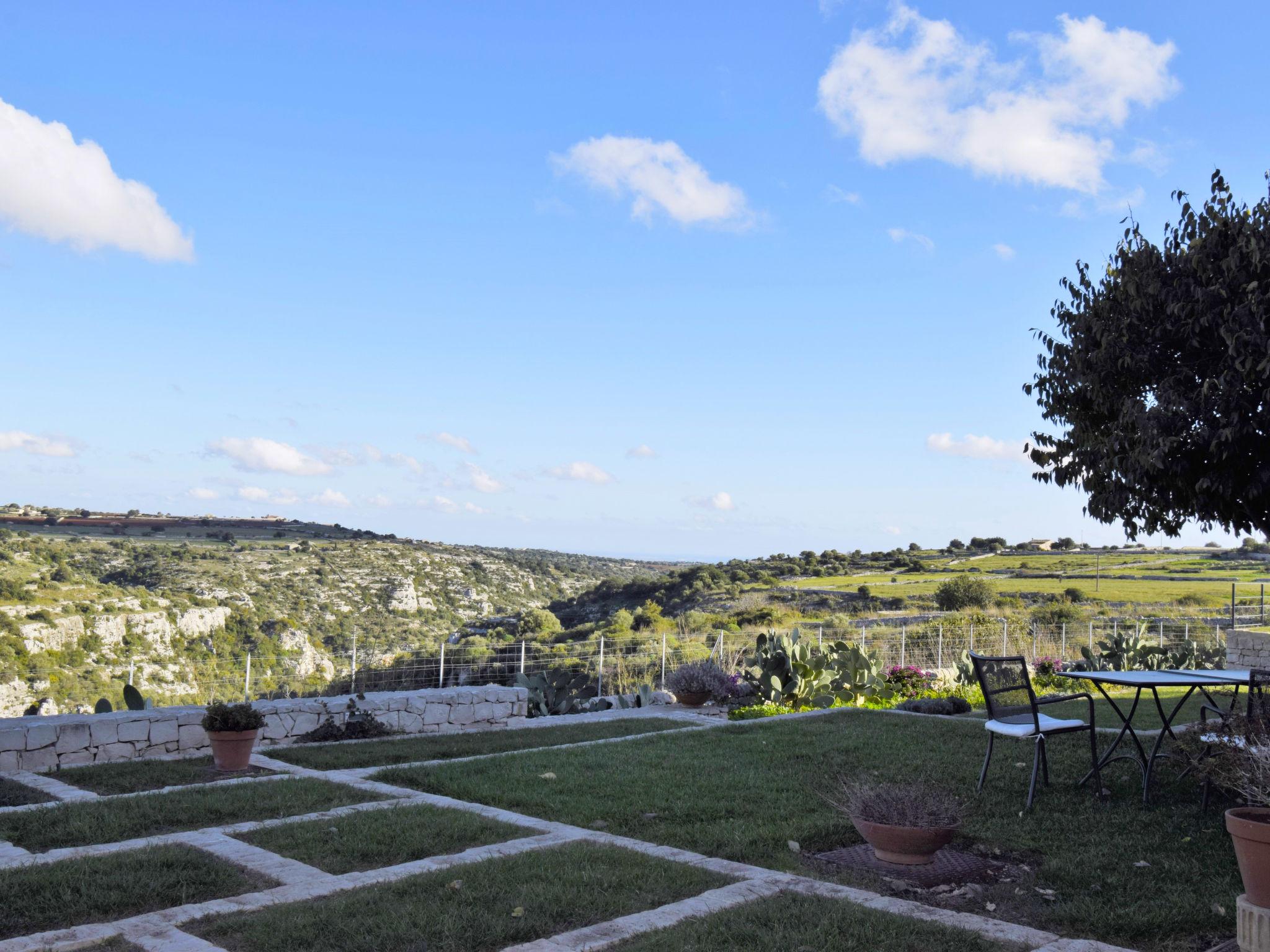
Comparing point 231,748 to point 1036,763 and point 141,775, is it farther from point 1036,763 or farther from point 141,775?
point 1036,763

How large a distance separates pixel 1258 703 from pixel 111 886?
5.90 metres

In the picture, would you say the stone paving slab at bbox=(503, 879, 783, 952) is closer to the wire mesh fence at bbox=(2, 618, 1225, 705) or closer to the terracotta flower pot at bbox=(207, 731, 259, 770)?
the terracotta flower pot at bbox=(207, 731, 259, 770)

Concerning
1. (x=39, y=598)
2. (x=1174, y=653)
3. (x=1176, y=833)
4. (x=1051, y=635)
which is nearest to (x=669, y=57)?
(x=1176, y=833)

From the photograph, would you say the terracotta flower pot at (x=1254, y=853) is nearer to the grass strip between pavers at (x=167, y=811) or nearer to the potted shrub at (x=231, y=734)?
the grass strip between pavers at (x=167, y=811)

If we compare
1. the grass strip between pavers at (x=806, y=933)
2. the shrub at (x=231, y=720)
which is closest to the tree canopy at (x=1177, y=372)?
the grass strip between pavers at (x=806, y=933)

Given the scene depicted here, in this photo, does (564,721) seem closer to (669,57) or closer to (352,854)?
(352,854)

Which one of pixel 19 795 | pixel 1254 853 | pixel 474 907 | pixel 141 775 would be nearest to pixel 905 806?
pixel 1254 853

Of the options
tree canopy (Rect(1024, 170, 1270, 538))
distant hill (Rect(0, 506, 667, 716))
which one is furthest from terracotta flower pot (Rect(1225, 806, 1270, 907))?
distant hill (Rect(0, 506, 667, 716))

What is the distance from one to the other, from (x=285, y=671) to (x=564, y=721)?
14477 millimetres

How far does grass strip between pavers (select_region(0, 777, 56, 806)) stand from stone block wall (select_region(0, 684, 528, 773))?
1.90 feet

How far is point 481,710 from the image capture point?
9688mm

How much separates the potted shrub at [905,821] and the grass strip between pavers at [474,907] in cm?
83

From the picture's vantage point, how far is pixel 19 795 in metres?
6.08

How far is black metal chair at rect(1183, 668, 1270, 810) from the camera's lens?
4.24 m
